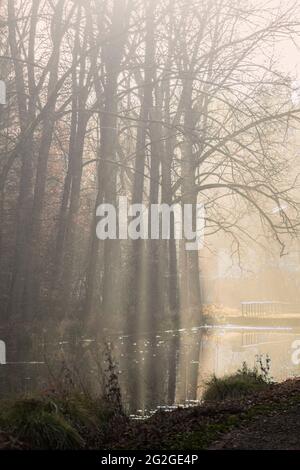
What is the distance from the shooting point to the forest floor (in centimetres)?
858

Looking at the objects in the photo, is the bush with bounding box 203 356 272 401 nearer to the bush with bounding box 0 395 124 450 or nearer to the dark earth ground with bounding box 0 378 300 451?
the dark earth ground with bounding box 0 378 300 451

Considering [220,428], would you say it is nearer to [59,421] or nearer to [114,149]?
[59,421]

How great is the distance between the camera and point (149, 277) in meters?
31.9

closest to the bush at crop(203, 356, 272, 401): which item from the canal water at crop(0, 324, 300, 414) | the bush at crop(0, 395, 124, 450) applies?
the canal water at crop(0, 324, 300, 414)

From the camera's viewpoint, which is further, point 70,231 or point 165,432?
point 70,231

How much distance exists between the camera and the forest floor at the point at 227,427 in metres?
8.58

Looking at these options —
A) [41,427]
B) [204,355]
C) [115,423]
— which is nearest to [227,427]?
[115,423]

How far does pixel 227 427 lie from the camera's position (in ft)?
30.8

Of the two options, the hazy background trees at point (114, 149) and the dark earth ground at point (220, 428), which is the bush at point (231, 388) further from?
the hazy background trees at point (114, 149)

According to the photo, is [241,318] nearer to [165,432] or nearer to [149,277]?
[149,277]

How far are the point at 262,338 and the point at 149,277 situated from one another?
5.82m

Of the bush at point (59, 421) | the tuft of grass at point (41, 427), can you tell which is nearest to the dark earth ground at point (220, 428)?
the bush at point (59, 421)

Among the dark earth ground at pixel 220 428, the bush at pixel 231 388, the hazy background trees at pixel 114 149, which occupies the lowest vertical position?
the dark earth ground at pixel 220 428

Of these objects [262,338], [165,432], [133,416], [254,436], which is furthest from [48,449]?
[262,338]
